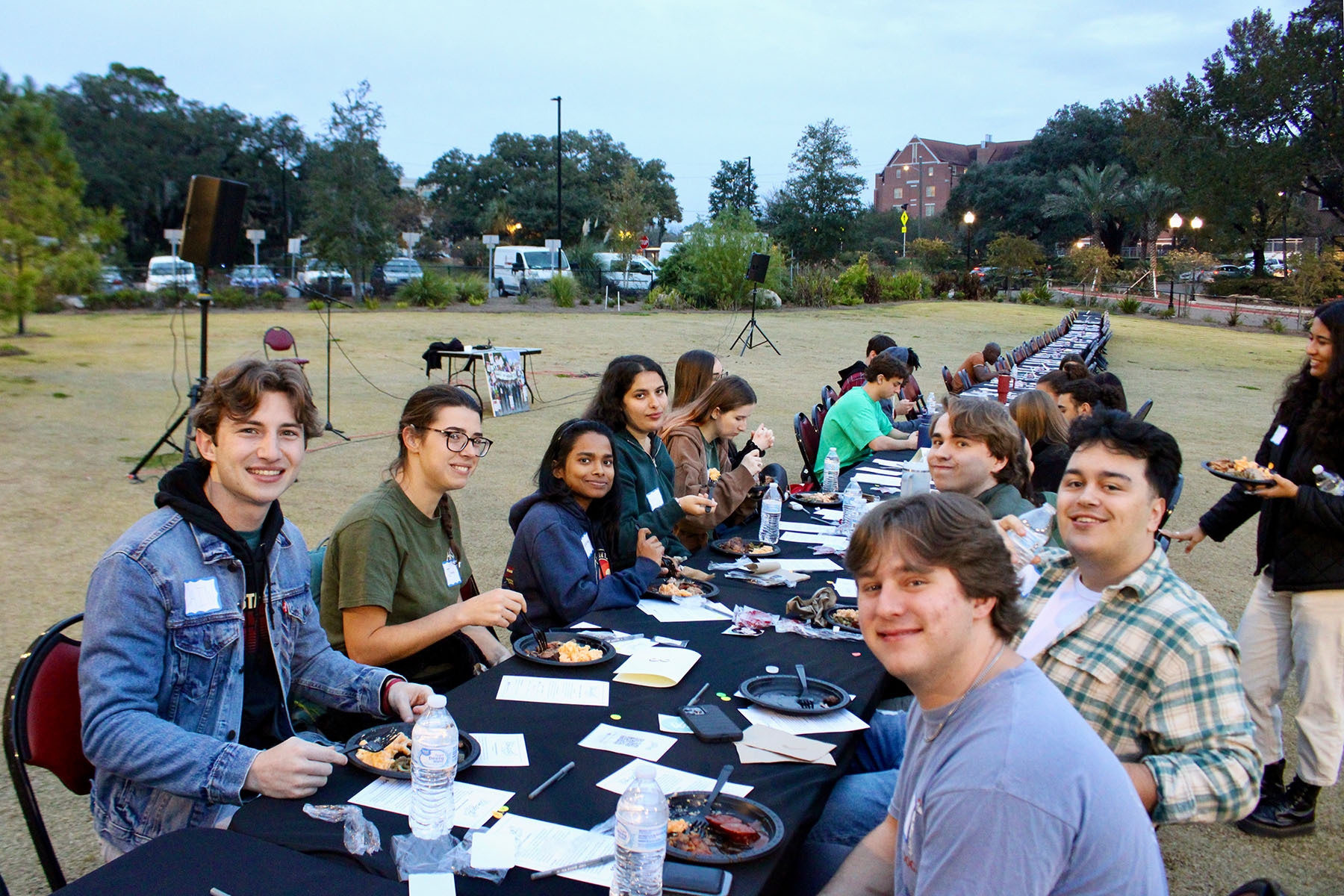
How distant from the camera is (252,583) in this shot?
2.34m

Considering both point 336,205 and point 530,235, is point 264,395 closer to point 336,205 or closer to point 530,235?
point 336,205

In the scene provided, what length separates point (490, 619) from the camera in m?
2.79

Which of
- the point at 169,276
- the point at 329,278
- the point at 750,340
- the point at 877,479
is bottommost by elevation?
the point at 877,479

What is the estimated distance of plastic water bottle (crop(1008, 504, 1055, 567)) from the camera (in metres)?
3.32

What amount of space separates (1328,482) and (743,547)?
2.33 m

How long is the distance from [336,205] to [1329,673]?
103 ft

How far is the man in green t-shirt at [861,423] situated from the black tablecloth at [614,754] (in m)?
4.06

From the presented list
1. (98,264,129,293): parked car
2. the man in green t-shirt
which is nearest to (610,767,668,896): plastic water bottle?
the man in green t-shirt

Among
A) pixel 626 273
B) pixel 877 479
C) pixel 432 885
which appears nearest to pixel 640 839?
pixel 432 885

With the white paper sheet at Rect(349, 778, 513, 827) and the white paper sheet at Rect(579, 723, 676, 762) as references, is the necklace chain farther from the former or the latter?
the white paper sheet at Rect(349, 778, 513, 827)

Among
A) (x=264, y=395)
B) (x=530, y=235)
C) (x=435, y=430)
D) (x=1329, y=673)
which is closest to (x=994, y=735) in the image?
(x=264, y=395)

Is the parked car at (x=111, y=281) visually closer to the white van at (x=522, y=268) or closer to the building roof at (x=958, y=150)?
the white van at (x=522, y=268)

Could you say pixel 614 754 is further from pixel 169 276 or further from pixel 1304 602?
pixel 169 276

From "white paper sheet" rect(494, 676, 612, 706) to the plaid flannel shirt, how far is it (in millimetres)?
1204
